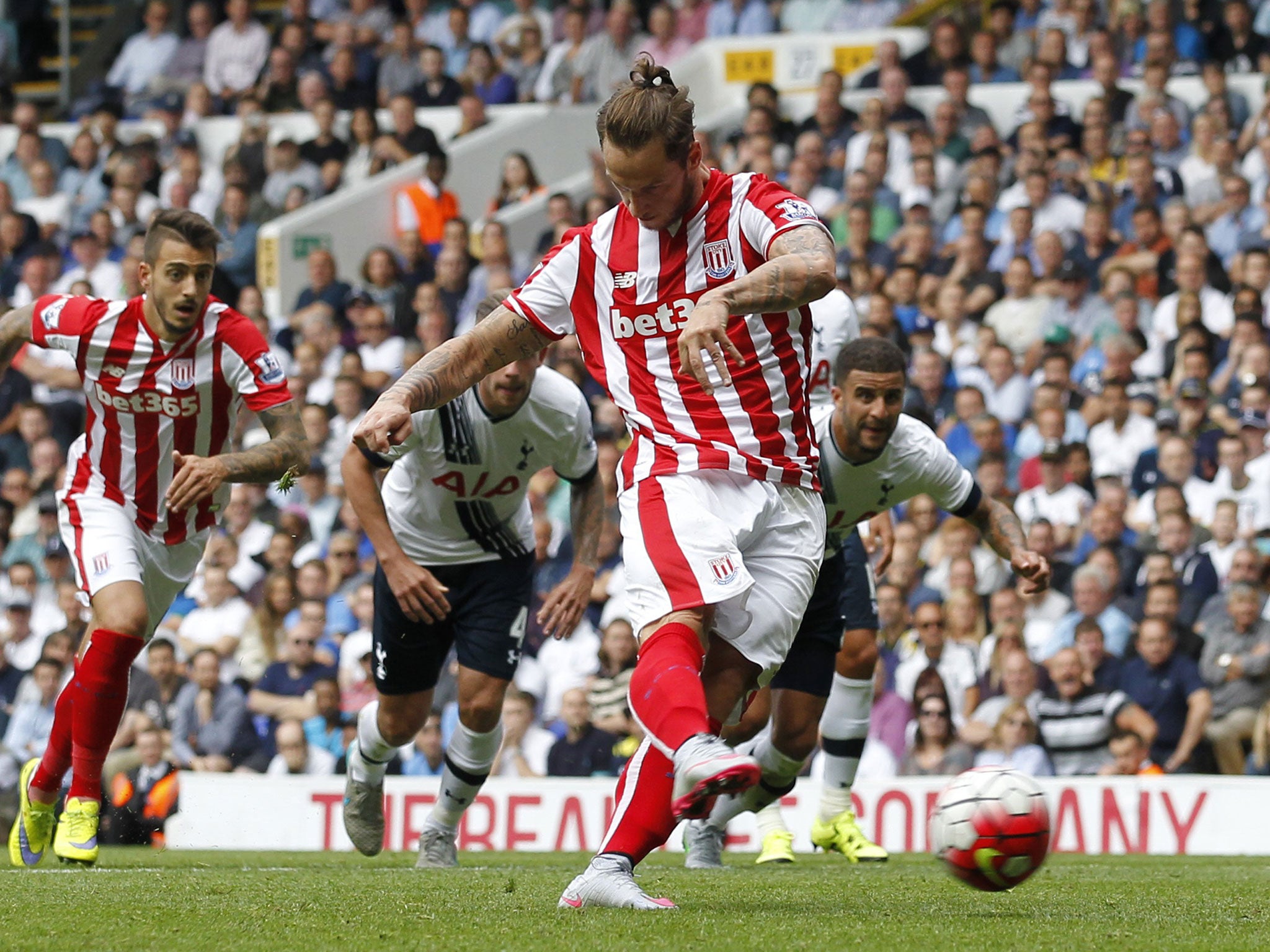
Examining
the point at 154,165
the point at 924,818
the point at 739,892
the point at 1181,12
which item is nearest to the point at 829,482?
the point at 739,892

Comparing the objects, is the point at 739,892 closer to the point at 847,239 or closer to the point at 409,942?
the point at 409,942

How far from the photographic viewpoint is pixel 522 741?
517 inches

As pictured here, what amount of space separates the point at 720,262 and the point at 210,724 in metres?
9.05

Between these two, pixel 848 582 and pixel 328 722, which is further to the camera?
pixel 328 722

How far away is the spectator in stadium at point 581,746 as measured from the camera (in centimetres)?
1244

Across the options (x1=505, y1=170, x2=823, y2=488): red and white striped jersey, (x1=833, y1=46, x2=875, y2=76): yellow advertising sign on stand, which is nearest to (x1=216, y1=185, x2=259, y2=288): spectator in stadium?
(x1=833, y1=46, x2=875, y2=76): yellow advertising sign on stand

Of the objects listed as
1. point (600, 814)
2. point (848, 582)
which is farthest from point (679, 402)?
point (600, 814)

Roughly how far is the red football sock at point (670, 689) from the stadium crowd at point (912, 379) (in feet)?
18.4

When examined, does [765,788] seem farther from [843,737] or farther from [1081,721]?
[1081,721]

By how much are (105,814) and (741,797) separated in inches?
256

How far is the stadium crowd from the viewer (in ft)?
39.9

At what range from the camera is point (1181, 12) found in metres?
17.5

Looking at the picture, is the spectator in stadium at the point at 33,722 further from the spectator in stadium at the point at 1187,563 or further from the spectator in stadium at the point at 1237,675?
the spectator in stadium at the point at 1237,675

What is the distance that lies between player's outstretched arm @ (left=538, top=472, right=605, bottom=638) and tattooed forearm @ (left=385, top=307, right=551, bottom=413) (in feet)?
5.70
